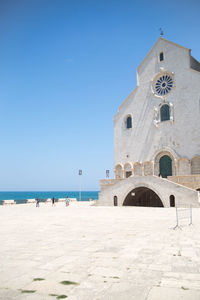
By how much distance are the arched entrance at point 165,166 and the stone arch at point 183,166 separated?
1.51 metres

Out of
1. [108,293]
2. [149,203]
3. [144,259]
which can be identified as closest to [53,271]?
[108,293]

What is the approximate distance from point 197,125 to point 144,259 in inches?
1081

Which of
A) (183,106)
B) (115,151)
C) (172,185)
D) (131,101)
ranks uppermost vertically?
(131,101)

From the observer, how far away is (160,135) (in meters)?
34.7

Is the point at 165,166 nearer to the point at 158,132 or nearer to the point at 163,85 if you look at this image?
the point at 158,132

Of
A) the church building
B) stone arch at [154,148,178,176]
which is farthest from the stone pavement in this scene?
stone arch at [154,148,178,176]

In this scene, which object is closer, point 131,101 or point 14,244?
point 14,244

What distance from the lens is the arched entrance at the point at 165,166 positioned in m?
33.2

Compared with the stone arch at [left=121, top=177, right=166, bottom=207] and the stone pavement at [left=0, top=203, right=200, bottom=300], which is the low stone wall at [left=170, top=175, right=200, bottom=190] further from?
the stone pavement at [left=0, top=203, right=200, bottom=300]

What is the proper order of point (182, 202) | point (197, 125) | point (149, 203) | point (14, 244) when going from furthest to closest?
point (149, 203)
point (197, 125)
point (182, 202)
point (14, 244)

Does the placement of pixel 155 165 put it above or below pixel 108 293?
above

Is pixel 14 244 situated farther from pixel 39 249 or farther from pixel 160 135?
pixel 160 135

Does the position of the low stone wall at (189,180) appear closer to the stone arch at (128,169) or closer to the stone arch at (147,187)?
the stone arch at (147,187)

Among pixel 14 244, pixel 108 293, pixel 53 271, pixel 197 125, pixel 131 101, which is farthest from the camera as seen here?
pixel 131 101
